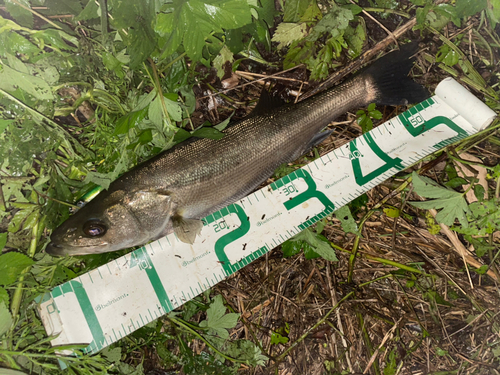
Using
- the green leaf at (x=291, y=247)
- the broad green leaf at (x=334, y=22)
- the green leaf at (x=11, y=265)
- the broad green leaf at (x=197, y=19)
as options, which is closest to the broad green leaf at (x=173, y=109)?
the broad green leaf at (x=197, y=19)

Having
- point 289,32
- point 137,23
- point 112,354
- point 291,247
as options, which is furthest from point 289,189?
point 112,354

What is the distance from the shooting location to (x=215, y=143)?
3.04 meters

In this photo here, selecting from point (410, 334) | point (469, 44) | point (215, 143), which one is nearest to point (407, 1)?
point (469, 44)

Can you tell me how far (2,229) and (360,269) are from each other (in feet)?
13.5

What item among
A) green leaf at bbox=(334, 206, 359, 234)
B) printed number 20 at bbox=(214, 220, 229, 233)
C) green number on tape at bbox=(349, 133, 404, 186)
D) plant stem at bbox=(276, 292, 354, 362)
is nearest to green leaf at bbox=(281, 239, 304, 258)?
green leaf at bbox=(334, 206, 359, 234)

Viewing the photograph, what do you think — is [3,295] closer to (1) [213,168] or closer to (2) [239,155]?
(1) [213,168]

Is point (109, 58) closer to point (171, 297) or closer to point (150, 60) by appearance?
point (150, 60)

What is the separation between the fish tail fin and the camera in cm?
333

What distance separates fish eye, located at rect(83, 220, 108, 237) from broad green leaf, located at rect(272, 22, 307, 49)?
2.64 m

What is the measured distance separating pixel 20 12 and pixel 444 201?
181 inches

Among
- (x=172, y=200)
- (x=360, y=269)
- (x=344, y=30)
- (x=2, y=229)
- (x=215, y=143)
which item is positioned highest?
(x=344, y=30)

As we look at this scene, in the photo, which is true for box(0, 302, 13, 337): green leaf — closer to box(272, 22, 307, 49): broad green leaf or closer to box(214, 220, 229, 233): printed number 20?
box(214, 220, 229, 233): printed number 20

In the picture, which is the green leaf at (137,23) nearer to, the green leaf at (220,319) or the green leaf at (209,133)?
the green leaf at (209,133)

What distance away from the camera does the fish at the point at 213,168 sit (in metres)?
2.91
